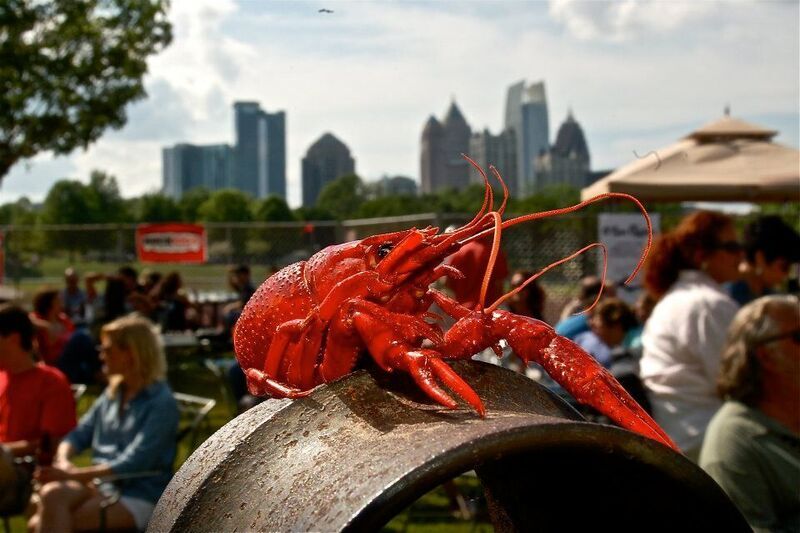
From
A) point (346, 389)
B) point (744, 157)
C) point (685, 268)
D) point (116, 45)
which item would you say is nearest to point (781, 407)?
A: point (685, 268)

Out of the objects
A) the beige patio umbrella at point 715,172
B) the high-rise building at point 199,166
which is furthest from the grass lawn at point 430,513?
the beige patio umbrella at point 715,172

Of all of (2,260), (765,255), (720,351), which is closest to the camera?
(720,351)

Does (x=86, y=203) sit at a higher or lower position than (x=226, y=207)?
higher

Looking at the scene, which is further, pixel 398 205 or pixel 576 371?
pixel 398 205

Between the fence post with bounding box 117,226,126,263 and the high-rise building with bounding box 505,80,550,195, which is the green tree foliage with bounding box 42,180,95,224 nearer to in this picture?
the fence post with bounding box 117,226,126,263

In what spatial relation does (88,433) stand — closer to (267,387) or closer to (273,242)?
(267,387)

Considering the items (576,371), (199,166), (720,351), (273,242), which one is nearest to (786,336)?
(720,351)
